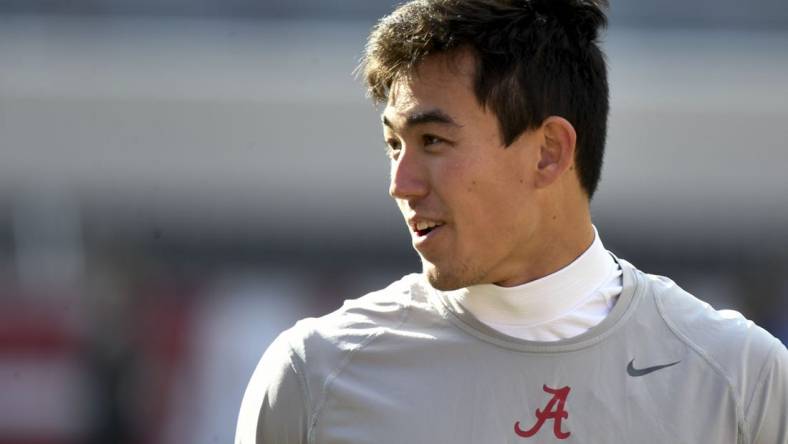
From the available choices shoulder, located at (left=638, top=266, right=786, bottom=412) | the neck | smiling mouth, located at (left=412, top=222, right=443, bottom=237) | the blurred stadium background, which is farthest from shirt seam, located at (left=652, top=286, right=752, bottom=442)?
the blurred stadium background

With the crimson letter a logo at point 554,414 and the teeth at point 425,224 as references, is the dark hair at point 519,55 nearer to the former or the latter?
the teeth at point 425,224

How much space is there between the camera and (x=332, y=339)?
2.18 m

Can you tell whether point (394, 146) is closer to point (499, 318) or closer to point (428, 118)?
point (428, 118)

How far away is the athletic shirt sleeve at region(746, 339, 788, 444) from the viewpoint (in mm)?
2070

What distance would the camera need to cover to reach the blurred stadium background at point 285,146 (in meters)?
9.74

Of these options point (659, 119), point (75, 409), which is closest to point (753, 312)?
point (659, 119)

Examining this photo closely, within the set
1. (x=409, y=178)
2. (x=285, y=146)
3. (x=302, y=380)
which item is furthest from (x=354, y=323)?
(x=285, y=146)

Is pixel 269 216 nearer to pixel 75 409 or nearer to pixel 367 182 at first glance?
pixel 367 182

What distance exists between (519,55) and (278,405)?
682 mm

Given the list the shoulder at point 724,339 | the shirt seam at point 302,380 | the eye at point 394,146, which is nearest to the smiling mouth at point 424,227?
the eye at point 394,146

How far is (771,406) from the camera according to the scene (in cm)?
209

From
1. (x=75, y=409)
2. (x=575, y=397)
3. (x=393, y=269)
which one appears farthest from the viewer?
(x=393, y=269)

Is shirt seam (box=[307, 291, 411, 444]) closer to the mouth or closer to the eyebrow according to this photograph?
the mouth

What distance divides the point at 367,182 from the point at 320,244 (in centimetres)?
74
